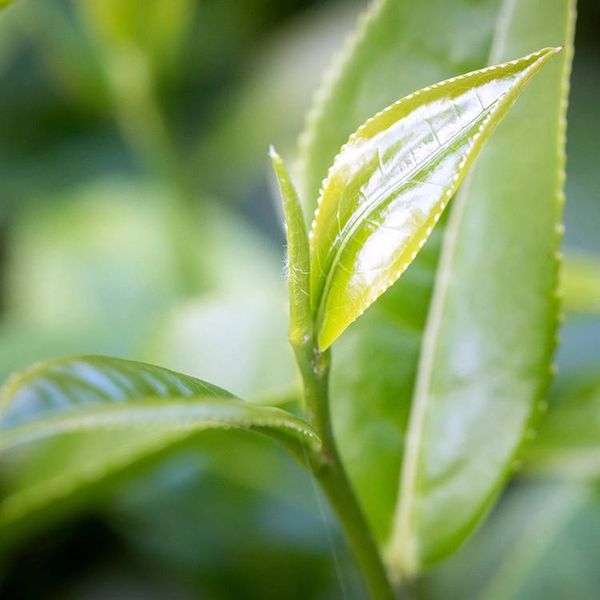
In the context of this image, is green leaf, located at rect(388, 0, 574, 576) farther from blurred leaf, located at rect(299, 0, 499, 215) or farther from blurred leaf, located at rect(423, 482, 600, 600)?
blurred leaf, located at rect(423, 482, 600, 600)

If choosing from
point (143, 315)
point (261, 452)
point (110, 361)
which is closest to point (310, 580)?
point (261, 452)

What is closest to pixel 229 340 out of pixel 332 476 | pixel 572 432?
pixel 572 432

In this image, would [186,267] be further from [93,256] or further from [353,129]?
[353,129]

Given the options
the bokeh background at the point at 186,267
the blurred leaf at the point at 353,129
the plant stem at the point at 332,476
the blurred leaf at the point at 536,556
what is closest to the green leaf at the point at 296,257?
the plant stem at the point at 332,476

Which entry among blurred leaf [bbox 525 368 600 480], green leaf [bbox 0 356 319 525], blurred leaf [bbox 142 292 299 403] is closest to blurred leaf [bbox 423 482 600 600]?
blurred leaf [bbox 525 368 600 480]

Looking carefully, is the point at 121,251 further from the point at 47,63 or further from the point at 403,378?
the point at 403,378
